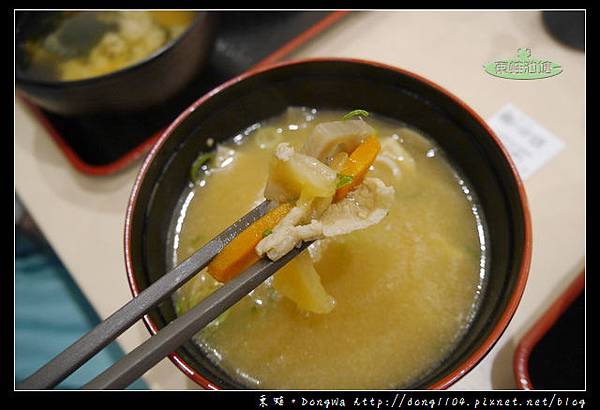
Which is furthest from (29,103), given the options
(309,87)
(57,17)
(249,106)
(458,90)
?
(458,90)

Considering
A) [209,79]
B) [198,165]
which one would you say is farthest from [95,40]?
[198,165]

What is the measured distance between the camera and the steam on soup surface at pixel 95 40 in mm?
1603

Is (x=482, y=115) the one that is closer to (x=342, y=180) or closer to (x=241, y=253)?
(x=342, y=180)

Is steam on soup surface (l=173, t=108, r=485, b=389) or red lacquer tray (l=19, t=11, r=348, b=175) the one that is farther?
red lacquer tray (l=19, t=11, r=348, b=175)

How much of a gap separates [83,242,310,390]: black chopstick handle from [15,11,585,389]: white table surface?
16.9 inches

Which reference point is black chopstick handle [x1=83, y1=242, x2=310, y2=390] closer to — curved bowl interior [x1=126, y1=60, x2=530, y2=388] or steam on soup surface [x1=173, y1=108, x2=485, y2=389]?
curved bowl interior [x1=126, y1=60, x2=530, y2=388]

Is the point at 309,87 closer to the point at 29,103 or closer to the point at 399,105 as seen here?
the point at 399,105

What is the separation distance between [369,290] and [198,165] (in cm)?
51

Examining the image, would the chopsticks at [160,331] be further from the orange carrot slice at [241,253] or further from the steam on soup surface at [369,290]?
the steam on soup surface at [369,290]

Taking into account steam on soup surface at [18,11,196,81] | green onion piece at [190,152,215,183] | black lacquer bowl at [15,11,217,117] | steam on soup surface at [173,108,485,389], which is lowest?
Answer: steam on soup surface at [173,108,485,389]

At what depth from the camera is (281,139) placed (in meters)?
1.30

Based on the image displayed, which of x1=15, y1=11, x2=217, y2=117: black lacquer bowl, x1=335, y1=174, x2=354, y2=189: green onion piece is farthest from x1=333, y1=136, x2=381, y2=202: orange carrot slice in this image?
x1=15, y1=11, x2=217, y2=117: black lacquer bowl

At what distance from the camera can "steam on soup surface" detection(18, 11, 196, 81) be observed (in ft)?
5.26
